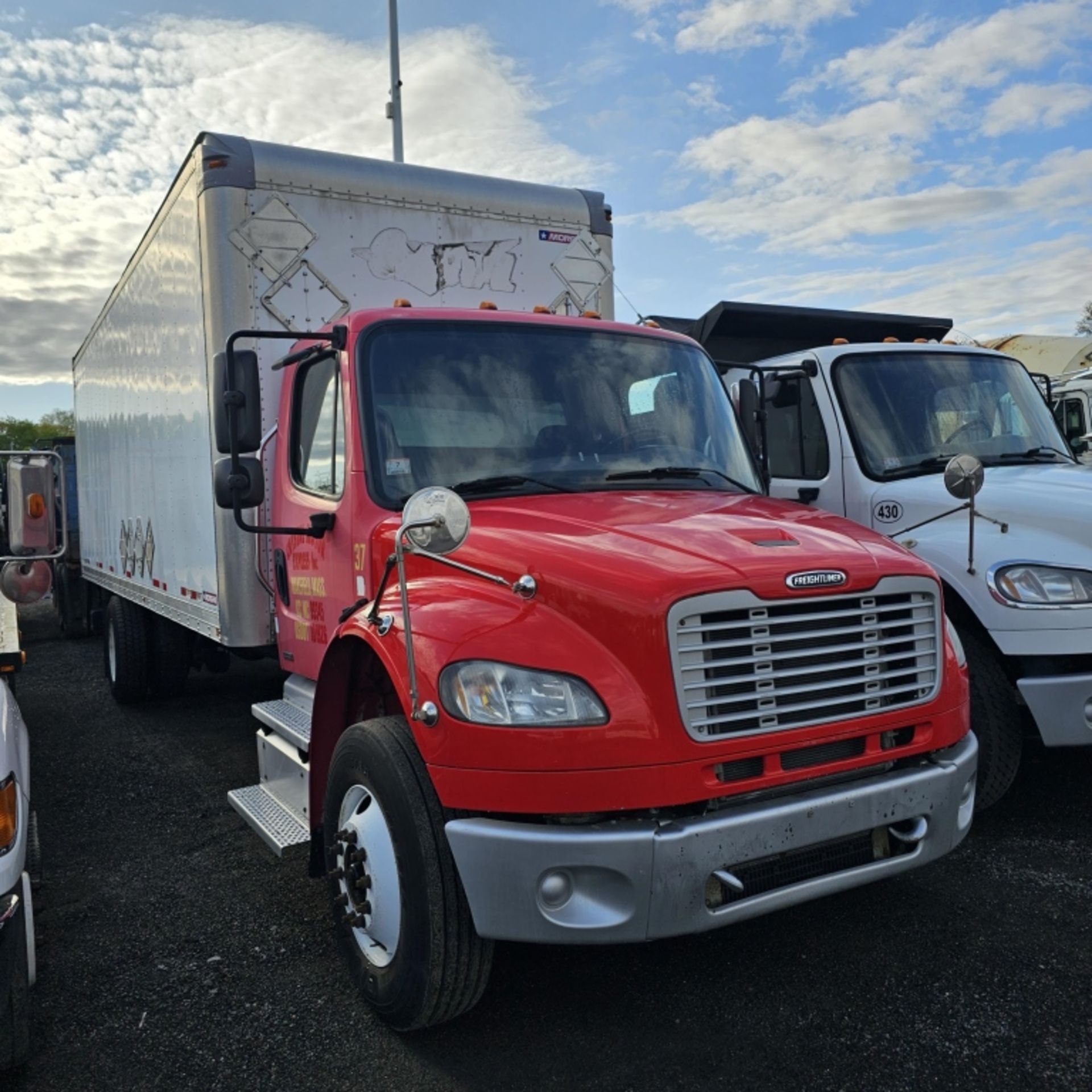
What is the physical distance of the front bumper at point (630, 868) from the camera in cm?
271

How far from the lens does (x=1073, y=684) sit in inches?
171

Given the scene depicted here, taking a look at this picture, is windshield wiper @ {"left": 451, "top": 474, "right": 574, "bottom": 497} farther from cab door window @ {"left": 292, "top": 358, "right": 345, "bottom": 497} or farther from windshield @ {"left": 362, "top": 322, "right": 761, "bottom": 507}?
cab door window @ {"left": 292, "top": 358, "right": 345, "bottom": 497}

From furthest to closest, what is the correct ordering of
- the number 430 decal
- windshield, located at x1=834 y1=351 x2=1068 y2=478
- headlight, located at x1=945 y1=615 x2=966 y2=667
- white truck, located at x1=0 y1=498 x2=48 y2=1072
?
windshield, located at x1=834 y1=351 x2=1068 y2=478
the number 430 decal
headlight, located at x1=945 y1=615 x2=966 y2=667
white truck, located at x1=0 y1=498 x2=48 y2=1072

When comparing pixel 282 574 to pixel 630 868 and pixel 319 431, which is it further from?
pixel 630 868

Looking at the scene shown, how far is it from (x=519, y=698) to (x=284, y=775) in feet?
6.34

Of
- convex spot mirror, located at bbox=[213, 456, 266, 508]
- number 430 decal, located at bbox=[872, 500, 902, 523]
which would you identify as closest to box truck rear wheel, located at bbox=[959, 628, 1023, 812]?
number 430 decal, located at bbox=[872, 500, 902, 523]

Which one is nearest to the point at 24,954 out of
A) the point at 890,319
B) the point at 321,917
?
the point at 321,917

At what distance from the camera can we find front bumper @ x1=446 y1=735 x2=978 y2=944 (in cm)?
271

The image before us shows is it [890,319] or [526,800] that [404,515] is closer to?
[526,800]

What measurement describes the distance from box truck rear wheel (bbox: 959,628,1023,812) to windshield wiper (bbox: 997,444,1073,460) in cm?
160

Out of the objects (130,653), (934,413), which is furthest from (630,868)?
(130,653)

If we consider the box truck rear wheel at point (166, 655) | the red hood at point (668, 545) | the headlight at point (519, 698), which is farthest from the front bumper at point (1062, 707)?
the box truck rear wheel at point (166, 655)

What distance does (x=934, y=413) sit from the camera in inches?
230

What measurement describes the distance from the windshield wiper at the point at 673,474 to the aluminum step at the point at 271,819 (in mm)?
1802
